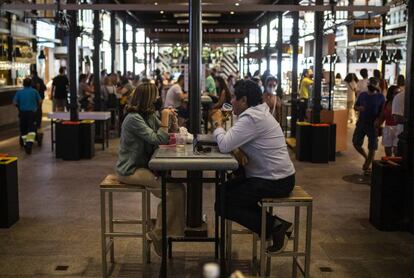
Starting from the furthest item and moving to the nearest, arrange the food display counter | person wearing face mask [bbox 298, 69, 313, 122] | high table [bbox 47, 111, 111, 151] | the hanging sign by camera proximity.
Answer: the hanging sign → the food display counter → person wearing face mask [bbox 298, 69, 313, 122] → high table [bbox 47, 111, 111, 151]

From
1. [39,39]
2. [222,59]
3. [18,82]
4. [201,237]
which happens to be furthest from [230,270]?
[222,59]

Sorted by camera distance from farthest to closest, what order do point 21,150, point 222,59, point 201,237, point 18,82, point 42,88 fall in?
point 222,59
point 18,82
point 42,88
point 21,150
point 201,237

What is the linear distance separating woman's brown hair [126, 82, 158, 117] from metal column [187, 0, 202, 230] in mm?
429

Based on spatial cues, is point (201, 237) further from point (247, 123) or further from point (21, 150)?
point (21, 150)

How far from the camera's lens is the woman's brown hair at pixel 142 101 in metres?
4.64

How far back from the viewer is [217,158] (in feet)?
13.0

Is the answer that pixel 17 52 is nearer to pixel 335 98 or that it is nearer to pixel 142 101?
pixel 335 98

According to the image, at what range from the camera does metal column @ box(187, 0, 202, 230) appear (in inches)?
195

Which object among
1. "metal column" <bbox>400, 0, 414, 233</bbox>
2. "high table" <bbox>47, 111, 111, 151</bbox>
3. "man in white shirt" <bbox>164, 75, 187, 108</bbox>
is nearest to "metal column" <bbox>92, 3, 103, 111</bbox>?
"high table" <bbox>47, 111, 111, 151</bbox>

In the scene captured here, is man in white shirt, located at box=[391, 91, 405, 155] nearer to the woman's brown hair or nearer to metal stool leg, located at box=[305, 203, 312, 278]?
metal stool leg, located at box=[305, 203, 312, 278]

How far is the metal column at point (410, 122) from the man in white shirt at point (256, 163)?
6.49ft

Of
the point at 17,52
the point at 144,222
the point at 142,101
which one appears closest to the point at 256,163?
the point at 144,222

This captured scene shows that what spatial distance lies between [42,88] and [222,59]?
71.1 feet

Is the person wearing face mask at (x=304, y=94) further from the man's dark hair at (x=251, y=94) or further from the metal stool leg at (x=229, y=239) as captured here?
the man's dark hair at (x=251, y=94)
